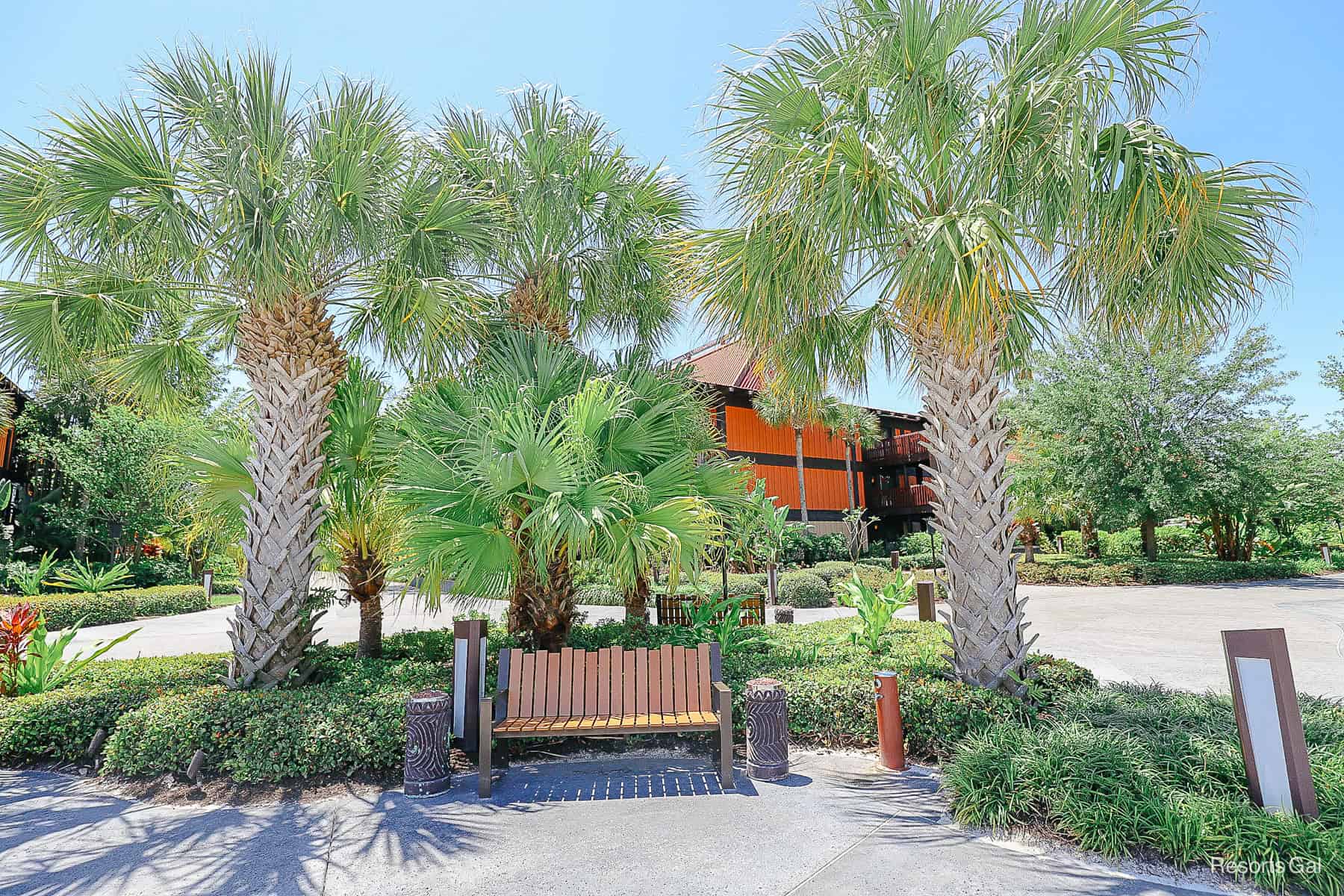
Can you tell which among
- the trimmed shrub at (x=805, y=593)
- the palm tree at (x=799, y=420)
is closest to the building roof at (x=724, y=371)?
the palm tree at (x=799, y=420)

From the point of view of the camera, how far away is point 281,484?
6.25 m

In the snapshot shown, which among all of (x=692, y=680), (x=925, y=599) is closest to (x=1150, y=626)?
(x=925, y=599)

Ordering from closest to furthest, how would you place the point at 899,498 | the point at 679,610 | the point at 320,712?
1. the point at 320,712
2. the point at 679,610
3. the point at 899,498

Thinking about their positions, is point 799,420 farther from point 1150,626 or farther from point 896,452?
point 1150,626

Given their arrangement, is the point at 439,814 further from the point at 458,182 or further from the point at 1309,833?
the point at 458,182

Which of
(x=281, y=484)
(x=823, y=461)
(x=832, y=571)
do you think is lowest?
(x=832, y=571)

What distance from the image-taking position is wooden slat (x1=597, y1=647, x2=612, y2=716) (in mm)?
5508

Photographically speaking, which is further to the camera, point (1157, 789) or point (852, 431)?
point (852, 431)

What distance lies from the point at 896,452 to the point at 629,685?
29316 millimetres

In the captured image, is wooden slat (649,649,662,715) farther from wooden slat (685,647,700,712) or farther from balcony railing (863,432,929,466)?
balcony railing (863,432,929,466)

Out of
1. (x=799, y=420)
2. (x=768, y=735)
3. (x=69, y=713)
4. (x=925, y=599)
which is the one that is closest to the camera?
(x=768, y=735)

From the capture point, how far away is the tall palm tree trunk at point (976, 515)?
5594 millimetres

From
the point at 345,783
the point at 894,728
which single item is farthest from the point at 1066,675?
the point at 345,783

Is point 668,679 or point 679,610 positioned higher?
point 679,610
